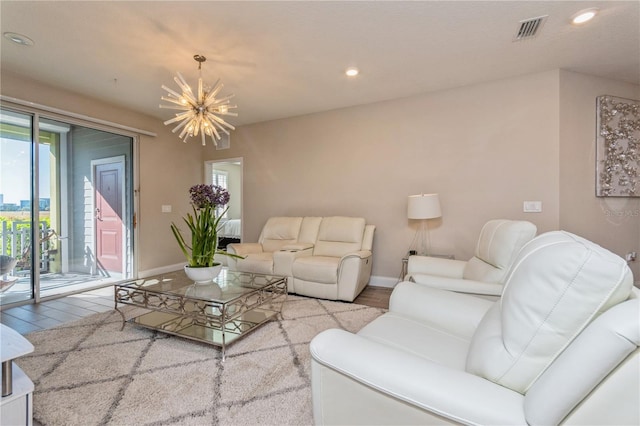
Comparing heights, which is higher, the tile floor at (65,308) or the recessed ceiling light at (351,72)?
the recessed ceiling light at (351,72)

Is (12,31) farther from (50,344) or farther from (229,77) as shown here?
(50,344)

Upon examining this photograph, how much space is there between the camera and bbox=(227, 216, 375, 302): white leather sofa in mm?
3266

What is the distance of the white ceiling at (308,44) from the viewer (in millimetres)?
2166

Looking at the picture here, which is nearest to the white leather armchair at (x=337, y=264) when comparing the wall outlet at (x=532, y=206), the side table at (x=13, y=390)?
the wall outlet at (x=532, y=206)

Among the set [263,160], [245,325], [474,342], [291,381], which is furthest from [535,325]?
[263,160]

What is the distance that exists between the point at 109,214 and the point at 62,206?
1.95ft

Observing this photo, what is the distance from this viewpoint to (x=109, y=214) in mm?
4270

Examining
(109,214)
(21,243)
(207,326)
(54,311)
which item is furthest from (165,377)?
(109,214)

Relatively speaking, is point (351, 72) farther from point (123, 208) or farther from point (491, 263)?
point (123, 208)

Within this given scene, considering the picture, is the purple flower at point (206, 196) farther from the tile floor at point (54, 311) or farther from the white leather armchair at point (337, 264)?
the tile floor at point (54, 311)

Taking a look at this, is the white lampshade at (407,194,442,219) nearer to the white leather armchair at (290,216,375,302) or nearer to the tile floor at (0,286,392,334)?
the white leather armchair at (290,216,375,302)

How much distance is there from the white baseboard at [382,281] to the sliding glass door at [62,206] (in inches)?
142

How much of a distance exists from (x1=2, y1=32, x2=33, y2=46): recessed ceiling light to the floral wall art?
18.9 feet

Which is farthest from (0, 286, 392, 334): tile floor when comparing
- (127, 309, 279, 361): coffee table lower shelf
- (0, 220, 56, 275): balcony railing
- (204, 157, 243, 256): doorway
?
(204, 157, 243, 256): doorway
